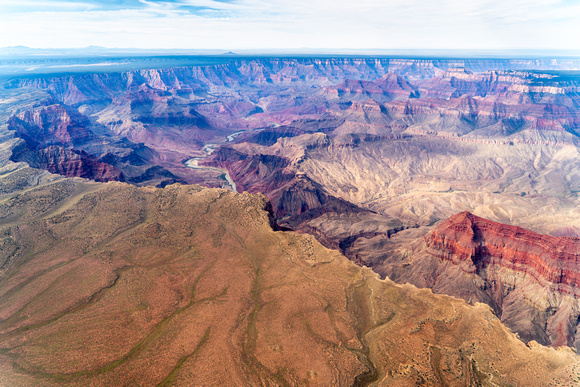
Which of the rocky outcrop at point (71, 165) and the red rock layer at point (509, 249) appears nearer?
the red rock layer at point (509, 249)

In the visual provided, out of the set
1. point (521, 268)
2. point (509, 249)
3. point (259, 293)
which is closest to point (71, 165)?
point (259, 293)

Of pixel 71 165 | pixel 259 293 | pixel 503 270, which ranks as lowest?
pixel 503 270

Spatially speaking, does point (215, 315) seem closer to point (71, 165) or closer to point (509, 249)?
point (509, 249)

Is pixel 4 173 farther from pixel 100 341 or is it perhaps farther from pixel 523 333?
pixel 523 333

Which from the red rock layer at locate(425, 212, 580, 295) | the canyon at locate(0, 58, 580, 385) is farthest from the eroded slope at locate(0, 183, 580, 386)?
the red rock layer at locate(425, 212, 580, 295)

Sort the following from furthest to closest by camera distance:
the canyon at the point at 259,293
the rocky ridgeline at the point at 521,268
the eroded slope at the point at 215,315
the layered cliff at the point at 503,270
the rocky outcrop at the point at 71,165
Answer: the rocky outcrop at the point at 71,165 → the layered cliff at the point at 503,270 → the rocky ridgeline at the point at 521,268 → the canyon at the point at 259,293 → the eroded slope at the point at 215,315

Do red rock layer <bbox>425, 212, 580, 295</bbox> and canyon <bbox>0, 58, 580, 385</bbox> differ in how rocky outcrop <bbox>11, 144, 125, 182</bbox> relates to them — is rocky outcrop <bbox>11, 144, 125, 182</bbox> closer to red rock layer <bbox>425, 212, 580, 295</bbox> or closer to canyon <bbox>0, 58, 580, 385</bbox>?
canyon <bbox>0, 58, 580, 385</bbox>

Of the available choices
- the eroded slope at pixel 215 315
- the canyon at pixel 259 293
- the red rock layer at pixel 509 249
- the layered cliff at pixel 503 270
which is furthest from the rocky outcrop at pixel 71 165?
the red rock layer at pixel 509 249

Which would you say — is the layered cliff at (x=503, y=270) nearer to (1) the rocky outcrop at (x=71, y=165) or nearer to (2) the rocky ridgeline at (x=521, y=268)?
(2) the rocky ridgeline at (x=521, y=268)

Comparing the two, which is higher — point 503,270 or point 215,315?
point 215,315
